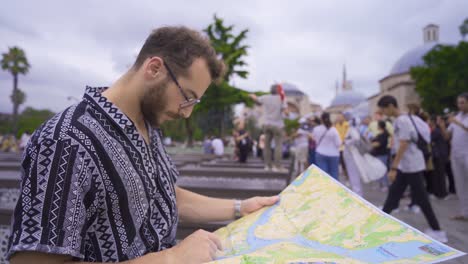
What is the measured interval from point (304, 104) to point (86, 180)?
10930 cm

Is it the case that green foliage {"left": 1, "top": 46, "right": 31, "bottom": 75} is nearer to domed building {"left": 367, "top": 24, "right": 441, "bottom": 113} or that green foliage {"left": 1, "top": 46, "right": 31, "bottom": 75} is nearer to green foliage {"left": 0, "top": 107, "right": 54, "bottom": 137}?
green foliage {"left": 0, "top": 107, "right": 54, "bottom": 137}

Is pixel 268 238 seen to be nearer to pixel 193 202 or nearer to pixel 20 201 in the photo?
pixel 193 202

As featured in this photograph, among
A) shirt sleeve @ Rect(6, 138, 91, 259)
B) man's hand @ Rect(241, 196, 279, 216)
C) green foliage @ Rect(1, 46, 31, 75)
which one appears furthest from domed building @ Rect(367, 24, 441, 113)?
shirt sleeve @ Rect(6, 138, 91, 259)

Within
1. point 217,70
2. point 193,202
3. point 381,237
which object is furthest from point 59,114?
point 381,237

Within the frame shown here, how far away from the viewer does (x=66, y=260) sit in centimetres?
104

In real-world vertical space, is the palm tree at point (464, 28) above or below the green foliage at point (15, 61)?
above

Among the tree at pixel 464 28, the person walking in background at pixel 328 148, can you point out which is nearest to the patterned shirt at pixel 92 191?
the person walking in background at pixel 328 148

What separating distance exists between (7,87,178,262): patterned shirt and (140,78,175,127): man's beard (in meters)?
0.12

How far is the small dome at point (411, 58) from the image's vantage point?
204ft

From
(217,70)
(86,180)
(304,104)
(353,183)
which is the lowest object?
(353,183)

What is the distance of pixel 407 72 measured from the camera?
205 ft

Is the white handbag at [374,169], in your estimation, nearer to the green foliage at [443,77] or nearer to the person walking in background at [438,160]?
A: the person walking in background at [438,160]

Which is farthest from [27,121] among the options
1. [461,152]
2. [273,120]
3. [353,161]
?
[461,152]

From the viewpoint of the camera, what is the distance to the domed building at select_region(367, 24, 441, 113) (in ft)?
194
